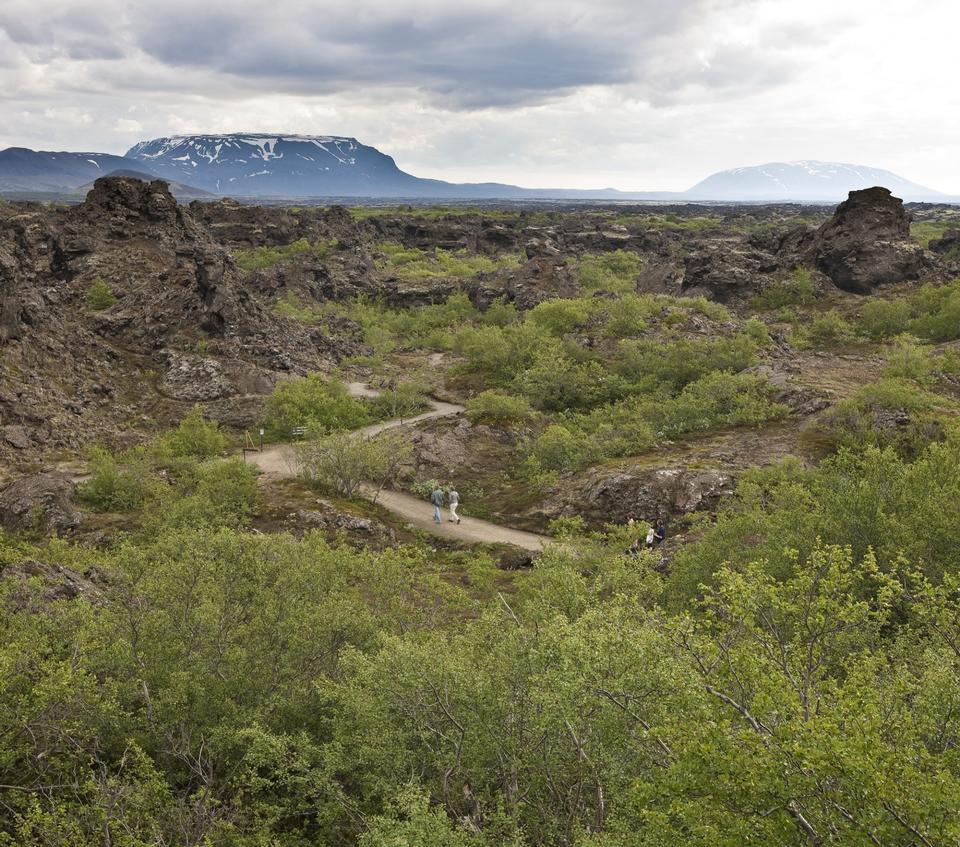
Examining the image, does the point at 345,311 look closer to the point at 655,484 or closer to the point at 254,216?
the point at 254,216

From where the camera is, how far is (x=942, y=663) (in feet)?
34.1

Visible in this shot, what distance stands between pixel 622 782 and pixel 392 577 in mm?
8594

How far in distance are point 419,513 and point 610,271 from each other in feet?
258

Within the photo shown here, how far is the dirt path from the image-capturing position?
102ft

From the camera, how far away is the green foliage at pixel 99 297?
58781 millimetres

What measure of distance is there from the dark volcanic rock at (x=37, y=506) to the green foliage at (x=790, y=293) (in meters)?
63.0

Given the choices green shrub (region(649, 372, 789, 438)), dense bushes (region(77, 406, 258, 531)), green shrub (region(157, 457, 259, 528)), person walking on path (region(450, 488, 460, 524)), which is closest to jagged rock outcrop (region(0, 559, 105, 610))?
green shrub (region(157, 457, 259, 528))

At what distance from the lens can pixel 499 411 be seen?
145ft

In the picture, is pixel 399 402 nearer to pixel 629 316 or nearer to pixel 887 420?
pixel 629 316

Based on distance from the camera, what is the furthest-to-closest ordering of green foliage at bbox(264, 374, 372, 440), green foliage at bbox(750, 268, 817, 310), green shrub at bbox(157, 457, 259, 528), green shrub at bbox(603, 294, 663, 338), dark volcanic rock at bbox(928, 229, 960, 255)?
dark volcanic rock at bbox(928, 229, 960, 255)
green foliage at bbox(750, 268, 817, 310)
green shrub at bbox(603, 294, 663, 338)
green foliage at bbox(264, 374, 372, 440)
green shrub at bbox(157, 457, 259, 528)

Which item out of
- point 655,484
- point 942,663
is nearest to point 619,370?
point 655,484

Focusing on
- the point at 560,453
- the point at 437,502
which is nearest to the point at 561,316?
the point at 560,453

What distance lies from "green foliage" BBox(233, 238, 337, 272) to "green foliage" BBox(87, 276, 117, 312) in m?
41.9

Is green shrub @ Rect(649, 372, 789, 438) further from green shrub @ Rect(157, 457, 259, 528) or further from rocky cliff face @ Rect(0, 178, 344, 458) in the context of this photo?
rocky cliff face @ Rect(0, 178, 344, 458)
